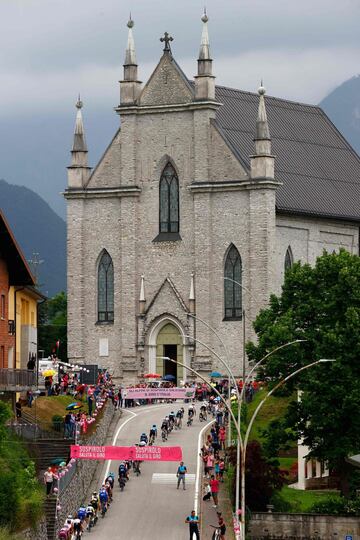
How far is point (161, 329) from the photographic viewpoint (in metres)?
133

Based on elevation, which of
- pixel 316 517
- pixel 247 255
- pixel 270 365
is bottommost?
pixel 316 517

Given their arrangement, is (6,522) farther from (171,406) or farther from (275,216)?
(275,216)

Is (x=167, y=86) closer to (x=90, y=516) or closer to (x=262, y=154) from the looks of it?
(x=262, y=154)

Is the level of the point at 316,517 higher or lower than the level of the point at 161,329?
lower

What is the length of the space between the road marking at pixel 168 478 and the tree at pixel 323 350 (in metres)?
5.34

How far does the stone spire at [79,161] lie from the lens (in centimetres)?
13488

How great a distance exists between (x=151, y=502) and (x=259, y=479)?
15.6 feet

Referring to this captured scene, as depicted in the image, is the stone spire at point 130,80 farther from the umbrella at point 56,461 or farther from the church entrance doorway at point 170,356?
the umbrella at point 56,461

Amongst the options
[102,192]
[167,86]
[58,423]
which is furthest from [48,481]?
[167,86]

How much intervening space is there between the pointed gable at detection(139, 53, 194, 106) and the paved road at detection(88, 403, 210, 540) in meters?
34.0

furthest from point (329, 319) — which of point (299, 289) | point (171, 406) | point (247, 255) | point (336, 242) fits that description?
point (336, 242)

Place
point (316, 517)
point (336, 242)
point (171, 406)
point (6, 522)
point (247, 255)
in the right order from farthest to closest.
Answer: point (336, 242) < point (247, 255) < point (171, 406) < point (316, 517) < point (6, 522)

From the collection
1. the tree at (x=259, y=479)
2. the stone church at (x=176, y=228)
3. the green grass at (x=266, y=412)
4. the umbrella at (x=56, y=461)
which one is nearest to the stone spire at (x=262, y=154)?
the stone church at (x=176, y=228)

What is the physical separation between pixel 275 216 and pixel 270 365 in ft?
125
